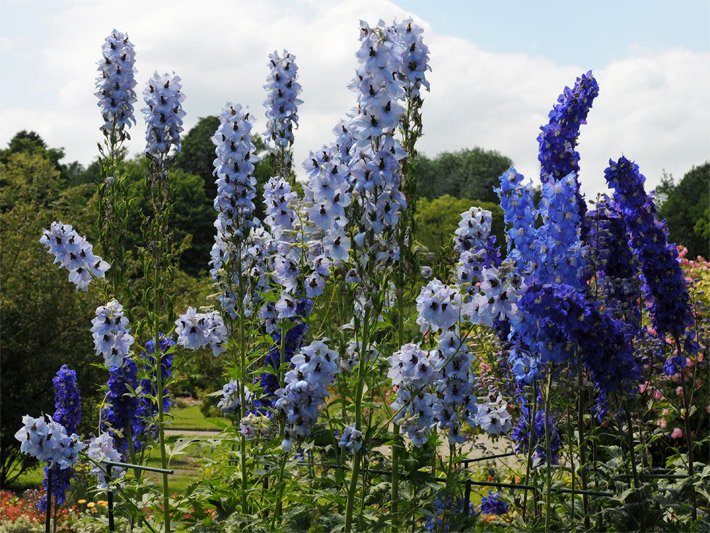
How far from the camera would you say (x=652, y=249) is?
529 cm

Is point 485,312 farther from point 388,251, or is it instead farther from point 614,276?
point 614,276

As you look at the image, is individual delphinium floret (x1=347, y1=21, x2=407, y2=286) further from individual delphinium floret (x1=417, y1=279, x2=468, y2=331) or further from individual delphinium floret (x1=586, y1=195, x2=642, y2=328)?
individual delphinium floret (x1=586, y1=195, x2=642, y2=328)


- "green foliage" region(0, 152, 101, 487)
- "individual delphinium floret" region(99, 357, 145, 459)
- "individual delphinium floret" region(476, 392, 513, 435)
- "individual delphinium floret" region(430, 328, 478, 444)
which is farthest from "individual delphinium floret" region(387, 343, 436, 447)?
"green foliage" region(0, 152, 101, 487)

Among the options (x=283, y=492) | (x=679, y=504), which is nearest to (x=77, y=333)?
(x=283, y=492)

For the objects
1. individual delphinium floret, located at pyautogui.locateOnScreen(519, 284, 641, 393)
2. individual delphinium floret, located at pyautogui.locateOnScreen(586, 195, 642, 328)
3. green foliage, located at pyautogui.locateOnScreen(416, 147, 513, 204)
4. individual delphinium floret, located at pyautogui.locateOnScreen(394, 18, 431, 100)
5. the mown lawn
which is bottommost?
the mown lawn

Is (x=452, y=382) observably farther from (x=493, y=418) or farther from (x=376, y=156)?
(x=376, y=156)

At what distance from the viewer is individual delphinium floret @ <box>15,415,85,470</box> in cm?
545

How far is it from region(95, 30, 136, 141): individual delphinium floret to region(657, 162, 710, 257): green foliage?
Answer: 4036 cm

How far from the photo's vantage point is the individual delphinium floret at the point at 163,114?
5.46m

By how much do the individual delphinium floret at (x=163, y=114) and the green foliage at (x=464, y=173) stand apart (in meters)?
55.2

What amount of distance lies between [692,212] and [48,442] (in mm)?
45389

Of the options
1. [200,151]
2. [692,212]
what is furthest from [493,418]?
[692,212]

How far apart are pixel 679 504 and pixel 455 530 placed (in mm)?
1271

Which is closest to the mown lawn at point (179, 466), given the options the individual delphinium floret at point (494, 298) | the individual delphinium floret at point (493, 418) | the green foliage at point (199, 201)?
the individual delphinium floret at point (493, 418)
